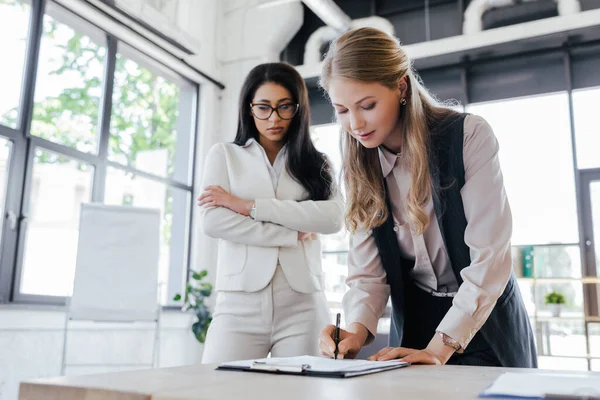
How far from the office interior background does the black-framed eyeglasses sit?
6.70 ft

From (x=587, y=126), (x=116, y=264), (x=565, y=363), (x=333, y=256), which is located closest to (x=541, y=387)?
(x=116, y=264)

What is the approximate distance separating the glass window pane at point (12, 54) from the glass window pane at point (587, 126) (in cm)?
393

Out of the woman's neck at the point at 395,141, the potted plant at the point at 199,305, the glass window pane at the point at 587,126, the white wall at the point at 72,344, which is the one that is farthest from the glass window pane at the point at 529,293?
the woman's neck at the point at 395,141

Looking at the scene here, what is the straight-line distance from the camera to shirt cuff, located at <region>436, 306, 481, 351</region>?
1150 millimetres

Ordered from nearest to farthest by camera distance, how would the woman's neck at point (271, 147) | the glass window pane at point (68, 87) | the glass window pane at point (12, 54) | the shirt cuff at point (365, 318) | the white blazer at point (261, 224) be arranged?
the shirt cuff at point (365, 318)
the white blazer at point (261, 224)
the woman's neck at point (271, 147)
the glass window pane at point (12, 54)
the glass window pane at point (68, 87)

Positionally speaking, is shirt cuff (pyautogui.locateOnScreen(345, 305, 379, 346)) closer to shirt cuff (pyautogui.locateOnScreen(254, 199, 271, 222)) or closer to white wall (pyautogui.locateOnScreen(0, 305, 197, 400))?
shirt cuff (pyautogui.locateOnScreen(254, 199, 271, 222))

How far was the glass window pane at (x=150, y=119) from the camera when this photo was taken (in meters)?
4.29

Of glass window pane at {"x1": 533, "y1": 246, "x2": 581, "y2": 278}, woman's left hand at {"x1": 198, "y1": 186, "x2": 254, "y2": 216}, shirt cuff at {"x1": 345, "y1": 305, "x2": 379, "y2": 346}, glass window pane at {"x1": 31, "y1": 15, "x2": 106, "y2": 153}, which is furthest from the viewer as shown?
glass window pane at {"x1": 533, "y1": 246, "x2": 581, "y2": 278}

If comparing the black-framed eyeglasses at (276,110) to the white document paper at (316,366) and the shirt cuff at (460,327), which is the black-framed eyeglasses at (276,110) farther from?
the white document paper at (316,366)

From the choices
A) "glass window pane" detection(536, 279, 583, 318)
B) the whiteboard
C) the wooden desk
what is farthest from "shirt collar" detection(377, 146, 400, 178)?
"glass window pane" detection(536, 279, 583, 318)

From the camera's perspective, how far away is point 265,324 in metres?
1.60

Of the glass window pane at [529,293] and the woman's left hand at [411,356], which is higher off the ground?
the glass window pane at [529,293]

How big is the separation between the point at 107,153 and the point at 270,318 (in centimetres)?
283

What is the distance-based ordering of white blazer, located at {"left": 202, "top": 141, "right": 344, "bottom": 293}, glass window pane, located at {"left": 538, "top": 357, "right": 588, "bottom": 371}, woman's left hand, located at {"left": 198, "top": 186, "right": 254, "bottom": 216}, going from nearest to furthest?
white blazer, located at {"left": 202, "top": 141, "right": 344, "bottom": 293} → woman's left hand, located at {"left": 198, "top": 186, "right": 254, "bottom": 216} → glass window pane, located at {"left": 538, "top": 357, "right": 588, "bottom": 371}
